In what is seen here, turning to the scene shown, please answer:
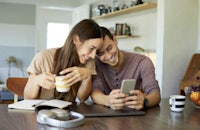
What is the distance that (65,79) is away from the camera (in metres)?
1.44

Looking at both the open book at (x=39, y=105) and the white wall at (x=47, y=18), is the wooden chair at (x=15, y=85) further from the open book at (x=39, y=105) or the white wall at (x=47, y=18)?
the white wall at (x=47, y=18)

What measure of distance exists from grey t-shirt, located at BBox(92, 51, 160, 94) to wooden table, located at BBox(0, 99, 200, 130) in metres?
0.39

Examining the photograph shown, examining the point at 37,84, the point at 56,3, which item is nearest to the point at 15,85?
the point at 37,84

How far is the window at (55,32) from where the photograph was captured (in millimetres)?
8422

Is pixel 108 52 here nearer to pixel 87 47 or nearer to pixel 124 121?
pixel 87 47

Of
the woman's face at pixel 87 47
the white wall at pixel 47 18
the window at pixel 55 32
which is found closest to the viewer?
the woman's face at pixel 87 47

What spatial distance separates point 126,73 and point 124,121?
62 centimetres

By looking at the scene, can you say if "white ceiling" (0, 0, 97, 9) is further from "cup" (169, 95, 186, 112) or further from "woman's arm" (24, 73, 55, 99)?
"cup" (169, 95, 186, 112)

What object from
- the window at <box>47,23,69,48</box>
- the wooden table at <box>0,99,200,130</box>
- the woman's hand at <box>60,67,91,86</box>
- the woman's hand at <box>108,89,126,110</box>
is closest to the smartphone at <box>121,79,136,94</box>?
the woman's hand at <box>108,89,126,110</box>

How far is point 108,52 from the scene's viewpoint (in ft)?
Answer: 5.62

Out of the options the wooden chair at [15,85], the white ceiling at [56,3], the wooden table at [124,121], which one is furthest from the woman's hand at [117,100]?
the white ceiling at [56,3]

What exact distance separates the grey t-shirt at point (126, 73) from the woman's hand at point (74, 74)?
0.57ft

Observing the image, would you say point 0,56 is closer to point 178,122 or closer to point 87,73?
point 87,73

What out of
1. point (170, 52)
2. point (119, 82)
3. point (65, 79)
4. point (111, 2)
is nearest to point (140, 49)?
point (170, 52)
